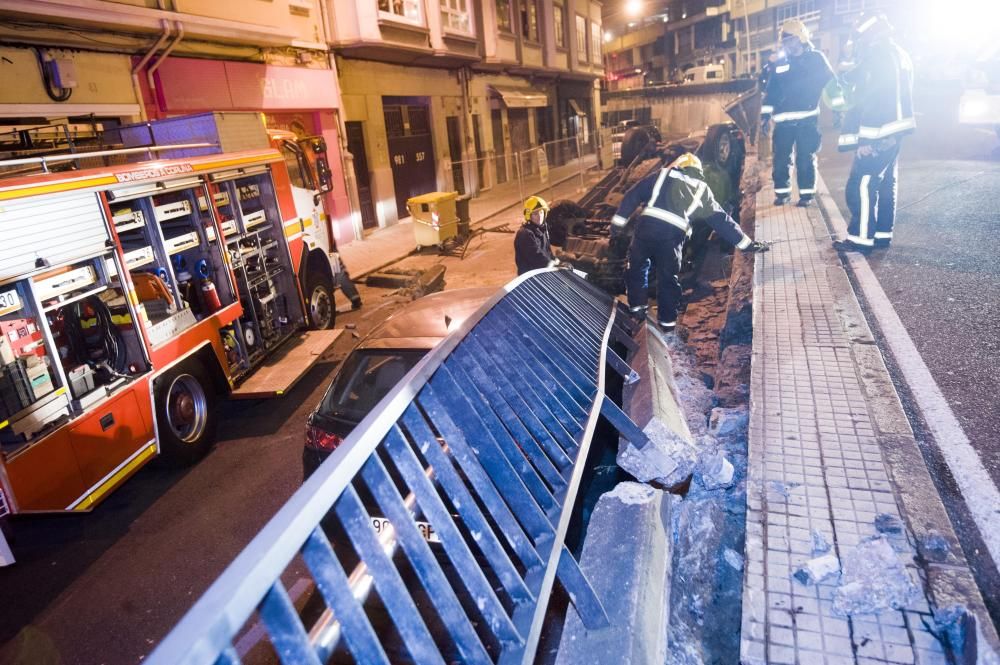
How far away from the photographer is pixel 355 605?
1.34 metres

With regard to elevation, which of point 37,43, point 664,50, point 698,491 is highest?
point 664,50

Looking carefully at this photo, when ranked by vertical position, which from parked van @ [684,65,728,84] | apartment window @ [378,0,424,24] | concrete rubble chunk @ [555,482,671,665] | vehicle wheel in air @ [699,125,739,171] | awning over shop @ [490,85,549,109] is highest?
apartment window @ [378,0,424,24]

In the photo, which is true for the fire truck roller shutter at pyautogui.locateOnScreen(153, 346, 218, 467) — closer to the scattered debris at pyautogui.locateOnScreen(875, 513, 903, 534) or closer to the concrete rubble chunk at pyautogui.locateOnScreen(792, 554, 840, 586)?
the concrete rubble chunk at pyautogui.locateOnScreen(792, 554, 840, 586)

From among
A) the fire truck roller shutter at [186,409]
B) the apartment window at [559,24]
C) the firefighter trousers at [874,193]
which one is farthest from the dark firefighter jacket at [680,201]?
the apartment window at [559,24]

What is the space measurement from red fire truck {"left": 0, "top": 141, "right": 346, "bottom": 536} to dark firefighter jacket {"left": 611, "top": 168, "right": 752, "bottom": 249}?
4142mm

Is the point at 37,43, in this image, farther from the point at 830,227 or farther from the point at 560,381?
the point at 830,227

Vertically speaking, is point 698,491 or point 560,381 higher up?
point 560,381

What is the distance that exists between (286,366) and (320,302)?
228 centimetres

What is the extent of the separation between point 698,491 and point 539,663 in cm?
130

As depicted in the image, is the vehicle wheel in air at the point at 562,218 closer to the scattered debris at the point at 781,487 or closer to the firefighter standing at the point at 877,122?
the firefighter standing at the point at 877,122

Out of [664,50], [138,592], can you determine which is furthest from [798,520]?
[664,50]

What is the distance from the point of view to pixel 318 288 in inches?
343

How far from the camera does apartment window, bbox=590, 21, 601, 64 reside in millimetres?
33219

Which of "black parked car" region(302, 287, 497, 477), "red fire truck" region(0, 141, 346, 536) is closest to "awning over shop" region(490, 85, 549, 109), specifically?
"red fire truck" region(0, 141, 346, 536)
